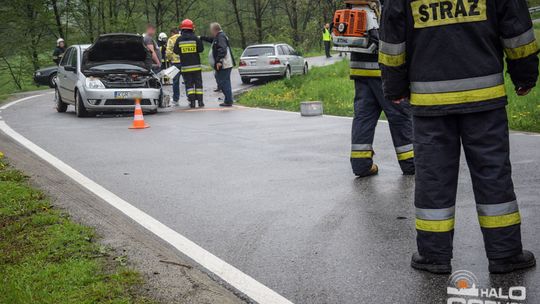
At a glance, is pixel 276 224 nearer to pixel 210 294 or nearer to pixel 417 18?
pixel 210 294

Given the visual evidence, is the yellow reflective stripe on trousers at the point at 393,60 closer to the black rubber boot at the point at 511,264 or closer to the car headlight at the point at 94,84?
the black rubber boot at the point at 511,264

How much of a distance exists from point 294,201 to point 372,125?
1510mm

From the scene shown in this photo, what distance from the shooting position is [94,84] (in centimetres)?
1614

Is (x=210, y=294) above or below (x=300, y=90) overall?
above

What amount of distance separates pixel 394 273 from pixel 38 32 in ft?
123

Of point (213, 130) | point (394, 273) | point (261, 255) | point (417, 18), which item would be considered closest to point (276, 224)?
point (261, 255)

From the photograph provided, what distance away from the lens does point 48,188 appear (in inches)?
293

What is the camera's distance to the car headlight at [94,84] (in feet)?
52.8

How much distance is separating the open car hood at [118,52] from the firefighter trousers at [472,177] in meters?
13.1

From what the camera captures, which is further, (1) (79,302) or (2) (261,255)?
(2) (261,255)

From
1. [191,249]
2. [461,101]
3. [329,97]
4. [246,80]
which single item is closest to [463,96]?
[461,101]

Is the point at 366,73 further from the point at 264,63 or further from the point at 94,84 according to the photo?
the point at 264,63

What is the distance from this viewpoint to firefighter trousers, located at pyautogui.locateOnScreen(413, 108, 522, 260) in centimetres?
432

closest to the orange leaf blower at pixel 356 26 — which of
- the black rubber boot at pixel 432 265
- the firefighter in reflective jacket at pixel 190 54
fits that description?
the black rubber boot at pixel 432 265
